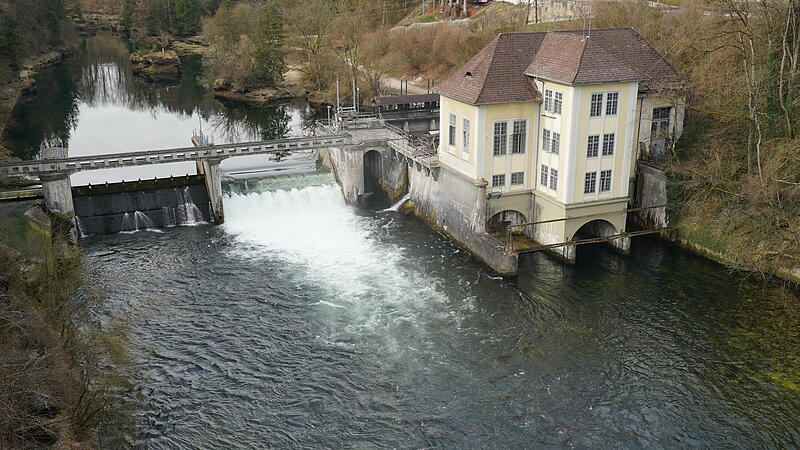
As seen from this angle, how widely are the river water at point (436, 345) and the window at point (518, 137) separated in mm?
6088

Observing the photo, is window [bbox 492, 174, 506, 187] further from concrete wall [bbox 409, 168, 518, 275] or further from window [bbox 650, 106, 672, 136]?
window [bbox 650, 106, 672, 136]

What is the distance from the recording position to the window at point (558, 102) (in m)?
37.2

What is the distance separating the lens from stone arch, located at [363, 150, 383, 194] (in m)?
50.8

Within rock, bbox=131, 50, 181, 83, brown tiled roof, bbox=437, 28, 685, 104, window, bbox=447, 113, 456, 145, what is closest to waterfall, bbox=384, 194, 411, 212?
window, bbox=447, 113, 456, 145

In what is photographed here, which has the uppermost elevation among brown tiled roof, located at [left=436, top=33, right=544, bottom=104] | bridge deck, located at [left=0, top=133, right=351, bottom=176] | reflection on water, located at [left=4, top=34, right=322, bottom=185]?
brown tiled roof, located at [left=436, top=33, right=544, bottom=104]

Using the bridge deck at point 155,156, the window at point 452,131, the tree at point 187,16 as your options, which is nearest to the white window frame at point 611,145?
the window at point 452,131

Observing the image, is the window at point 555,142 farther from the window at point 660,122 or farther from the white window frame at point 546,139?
the window at point 660,122

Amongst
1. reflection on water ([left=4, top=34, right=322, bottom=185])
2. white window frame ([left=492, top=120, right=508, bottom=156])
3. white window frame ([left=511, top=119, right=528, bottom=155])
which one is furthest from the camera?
reflection on water ([left=4, top=34, right=322, bottom=185])

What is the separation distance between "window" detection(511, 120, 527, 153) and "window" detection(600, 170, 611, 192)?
178 inches

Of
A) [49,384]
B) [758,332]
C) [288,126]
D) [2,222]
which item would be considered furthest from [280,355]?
[288,126]

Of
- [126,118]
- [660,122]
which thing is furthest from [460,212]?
[126,118]

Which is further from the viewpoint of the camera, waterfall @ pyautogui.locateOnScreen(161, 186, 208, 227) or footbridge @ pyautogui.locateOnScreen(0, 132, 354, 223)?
waterfall @ pyautogui.locateOnScreen(161, 186, 208, 227)

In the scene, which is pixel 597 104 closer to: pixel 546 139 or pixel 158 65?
pixel 546 139

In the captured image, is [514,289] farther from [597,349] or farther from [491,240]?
[597,349]
